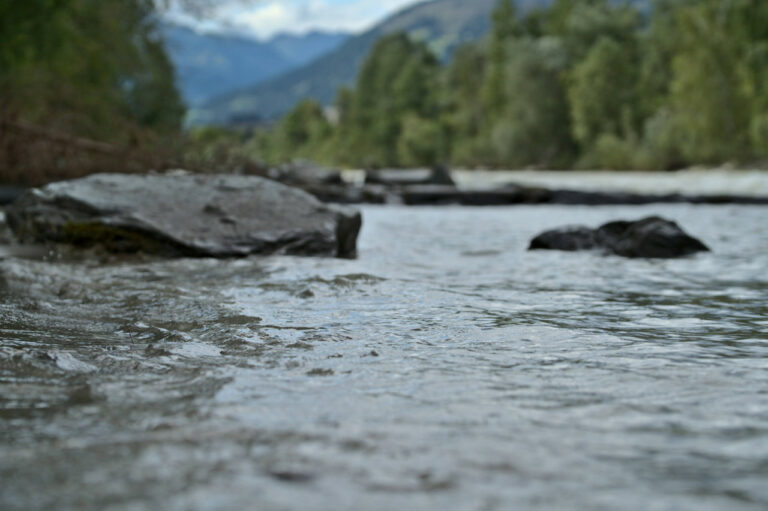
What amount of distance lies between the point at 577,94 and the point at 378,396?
5507 cm

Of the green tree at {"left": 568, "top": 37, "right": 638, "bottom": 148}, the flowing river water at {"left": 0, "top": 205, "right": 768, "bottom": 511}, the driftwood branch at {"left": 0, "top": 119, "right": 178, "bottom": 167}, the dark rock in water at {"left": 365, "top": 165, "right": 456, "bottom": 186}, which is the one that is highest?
the green tree at {"left": 568, "top": 37, "right": 638, "bottom": 148}

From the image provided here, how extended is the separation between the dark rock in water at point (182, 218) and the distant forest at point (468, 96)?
471cm

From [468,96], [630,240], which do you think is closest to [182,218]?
[630,240]

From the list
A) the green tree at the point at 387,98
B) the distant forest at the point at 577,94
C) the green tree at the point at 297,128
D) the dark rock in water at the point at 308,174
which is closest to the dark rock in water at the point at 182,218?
the dark rock in water at the point at 308,174

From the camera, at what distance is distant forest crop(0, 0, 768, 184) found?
499 inches

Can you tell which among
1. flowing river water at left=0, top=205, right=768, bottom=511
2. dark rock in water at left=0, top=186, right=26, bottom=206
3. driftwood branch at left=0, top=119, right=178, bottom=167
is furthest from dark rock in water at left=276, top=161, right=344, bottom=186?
flowing river water at left=0, top=205, right=768, bottom=511

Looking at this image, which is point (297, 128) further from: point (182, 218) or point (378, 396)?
point (378, 396)

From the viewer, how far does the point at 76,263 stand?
19.5 ft

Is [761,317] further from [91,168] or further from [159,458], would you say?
[91,168]

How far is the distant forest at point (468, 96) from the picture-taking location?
12.7 metres

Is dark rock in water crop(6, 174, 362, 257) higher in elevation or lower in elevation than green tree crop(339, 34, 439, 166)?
lower

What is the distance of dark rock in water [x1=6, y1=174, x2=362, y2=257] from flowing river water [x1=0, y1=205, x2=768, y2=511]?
1.69 metres

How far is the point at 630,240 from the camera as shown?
717 centimetres

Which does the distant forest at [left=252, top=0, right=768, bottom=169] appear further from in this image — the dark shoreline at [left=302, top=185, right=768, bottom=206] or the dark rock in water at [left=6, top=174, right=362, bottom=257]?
the dark rock in water at [left=6, top=174, right=362, bottom=257]
